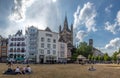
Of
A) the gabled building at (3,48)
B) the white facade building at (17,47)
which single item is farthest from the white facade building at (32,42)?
the gabled building at (3,48)

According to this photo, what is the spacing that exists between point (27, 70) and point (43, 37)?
73.9 m

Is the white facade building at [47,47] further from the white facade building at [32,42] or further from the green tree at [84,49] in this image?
the green tree at [84,49]

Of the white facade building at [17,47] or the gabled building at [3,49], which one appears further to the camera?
the gabled building at [3,49]

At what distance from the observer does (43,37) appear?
10906cm

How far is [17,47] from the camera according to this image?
113 metres

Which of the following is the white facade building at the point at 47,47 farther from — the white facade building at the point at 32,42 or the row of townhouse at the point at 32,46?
the white facade building at the point at 32,42

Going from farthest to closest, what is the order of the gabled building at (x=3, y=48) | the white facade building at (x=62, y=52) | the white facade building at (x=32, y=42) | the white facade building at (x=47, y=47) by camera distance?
the white facade building at (x=62, y=52)
the gabled building at (x=3, y=48)
the white facade building at (x=47, y=47)
the white facade building at (x=32, y=42)

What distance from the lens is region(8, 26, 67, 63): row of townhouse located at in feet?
351

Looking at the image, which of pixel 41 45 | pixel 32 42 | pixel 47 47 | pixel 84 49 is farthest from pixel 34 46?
pixel 84 49

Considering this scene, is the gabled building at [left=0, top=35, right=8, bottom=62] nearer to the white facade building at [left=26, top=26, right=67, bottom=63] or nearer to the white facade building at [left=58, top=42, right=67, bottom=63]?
the white facade building at [left=26, top=26, right=67, bottom=63]

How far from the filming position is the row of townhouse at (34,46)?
10701 cm

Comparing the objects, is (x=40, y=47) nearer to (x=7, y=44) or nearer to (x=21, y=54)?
(x=21, y=54)

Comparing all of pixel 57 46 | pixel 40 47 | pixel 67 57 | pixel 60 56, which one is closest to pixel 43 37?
pixel 40 47

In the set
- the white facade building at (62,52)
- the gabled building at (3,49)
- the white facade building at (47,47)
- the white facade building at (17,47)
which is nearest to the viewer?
the white facade building at (47,47)
